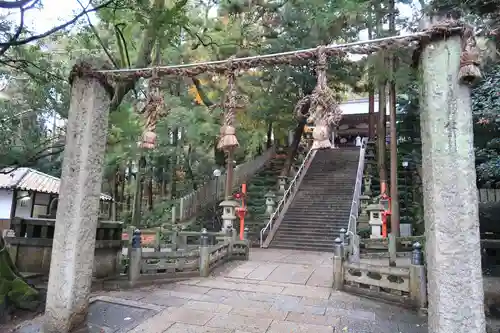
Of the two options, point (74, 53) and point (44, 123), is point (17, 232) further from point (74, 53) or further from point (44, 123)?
point (44, 123)

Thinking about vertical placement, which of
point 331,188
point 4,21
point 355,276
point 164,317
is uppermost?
point 4,21

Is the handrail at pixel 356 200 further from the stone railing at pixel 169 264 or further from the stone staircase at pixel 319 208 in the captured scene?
the stone railing at pixel 169 264

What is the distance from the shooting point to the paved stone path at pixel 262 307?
521cm

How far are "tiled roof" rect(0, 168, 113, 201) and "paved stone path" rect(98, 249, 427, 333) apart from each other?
11289 millimetres

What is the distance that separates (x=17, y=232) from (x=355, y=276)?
709 centimetres

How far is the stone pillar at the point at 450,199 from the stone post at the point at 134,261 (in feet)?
19.3

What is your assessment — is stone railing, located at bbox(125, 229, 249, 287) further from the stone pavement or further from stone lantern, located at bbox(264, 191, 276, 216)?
stone lantern, located at bbox(264, 191, 276, 216)

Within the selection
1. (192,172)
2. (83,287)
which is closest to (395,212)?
(83,287)

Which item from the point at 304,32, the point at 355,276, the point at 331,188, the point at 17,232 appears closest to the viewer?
the point at 17,232

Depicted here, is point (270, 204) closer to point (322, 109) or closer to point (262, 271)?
point (262, 271)

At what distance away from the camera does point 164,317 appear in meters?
5.58

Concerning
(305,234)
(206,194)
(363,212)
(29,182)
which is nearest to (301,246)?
(305,234)

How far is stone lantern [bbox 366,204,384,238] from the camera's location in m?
13.7

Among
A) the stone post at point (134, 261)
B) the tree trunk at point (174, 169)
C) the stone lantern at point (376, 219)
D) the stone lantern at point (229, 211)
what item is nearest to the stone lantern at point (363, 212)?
the stone lantern at point (376, 219)
